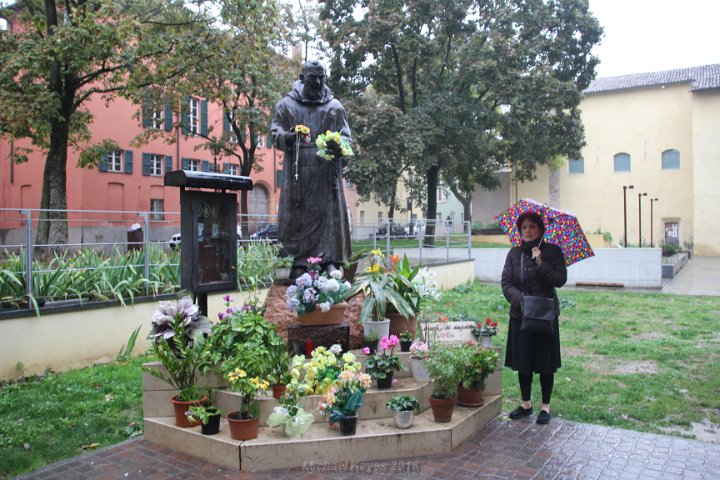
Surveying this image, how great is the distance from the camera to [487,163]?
27328 millimetres

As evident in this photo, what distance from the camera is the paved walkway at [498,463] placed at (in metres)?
3.96

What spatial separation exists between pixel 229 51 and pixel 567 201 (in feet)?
92.9

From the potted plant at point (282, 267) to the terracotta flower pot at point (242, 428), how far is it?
6.10 feet

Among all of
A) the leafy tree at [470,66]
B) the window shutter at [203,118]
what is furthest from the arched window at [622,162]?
the window shutter at [203,118]

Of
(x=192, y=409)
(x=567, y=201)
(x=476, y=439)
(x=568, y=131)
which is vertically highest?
(x=568, y=131)

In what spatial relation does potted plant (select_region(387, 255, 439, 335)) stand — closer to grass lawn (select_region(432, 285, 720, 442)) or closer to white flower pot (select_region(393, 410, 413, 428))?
grass lawn (select_region(432, 285, 720, 442))

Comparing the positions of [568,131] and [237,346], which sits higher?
[568,131]

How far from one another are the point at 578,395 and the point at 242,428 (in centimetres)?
365

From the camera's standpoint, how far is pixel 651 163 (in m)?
34.3

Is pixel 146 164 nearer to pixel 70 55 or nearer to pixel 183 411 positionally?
pixel 70 55

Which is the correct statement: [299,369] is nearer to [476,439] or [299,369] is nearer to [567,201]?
[476,439]

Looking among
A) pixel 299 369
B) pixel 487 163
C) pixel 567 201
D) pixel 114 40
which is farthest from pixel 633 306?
pixel 567 201

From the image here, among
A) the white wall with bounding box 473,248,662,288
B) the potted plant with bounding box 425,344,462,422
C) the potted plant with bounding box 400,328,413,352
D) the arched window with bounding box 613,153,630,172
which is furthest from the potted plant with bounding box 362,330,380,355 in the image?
the arched window with bounding box 613,153,630,172

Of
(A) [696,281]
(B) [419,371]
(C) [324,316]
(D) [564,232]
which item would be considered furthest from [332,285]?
(A) [696,281]
